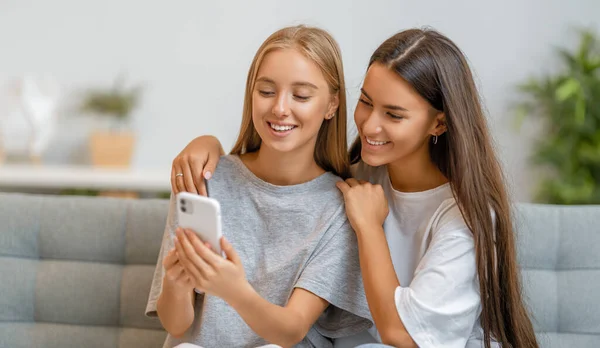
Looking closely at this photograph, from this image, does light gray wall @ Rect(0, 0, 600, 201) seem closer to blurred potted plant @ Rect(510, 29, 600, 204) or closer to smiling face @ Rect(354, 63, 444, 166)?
blurred potted plant @ Rect(510, 29, 600, 204)

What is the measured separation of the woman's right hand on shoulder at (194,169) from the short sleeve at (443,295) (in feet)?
1.81

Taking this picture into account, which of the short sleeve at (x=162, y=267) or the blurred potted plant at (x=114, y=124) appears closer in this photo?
the short sleeve at (x=162, y=267)

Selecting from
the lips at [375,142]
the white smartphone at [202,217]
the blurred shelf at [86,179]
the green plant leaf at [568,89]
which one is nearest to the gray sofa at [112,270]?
the lips at [375,142]

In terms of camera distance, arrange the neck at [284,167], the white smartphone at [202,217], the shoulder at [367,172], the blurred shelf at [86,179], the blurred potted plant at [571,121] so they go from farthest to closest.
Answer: the blurred potted plant at [571,121], the blurred shelf at [86,179], the shoulder at [367,172], the neck at [284,167], the white smartphone at [202,217]

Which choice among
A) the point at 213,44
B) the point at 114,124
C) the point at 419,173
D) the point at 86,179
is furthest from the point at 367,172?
the point at 114,124

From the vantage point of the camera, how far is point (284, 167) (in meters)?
1.81

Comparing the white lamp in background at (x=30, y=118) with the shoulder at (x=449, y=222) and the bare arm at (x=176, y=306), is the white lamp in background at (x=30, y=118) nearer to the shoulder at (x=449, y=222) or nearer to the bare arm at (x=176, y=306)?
the bare arm at (x=176, y=306)

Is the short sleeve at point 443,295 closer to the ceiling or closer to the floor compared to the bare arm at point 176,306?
closer to the ceiling

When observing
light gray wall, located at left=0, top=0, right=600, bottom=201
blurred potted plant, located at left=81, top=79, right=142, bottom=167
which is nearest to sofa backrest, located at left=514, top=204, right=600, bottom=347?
light gray wall, located at left=0, top=0, right=600, bottom=201

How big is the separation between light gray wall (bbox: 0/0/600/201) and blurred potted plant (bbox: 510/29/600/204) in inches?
5.1

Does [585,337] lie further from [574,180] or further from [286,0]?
[286,0]

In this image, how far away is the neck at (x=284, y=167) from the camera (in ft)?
5.91

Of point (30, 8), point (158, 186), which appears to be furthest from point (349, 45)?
point (30, 8)

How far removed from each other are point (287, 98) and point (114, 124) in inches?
117
